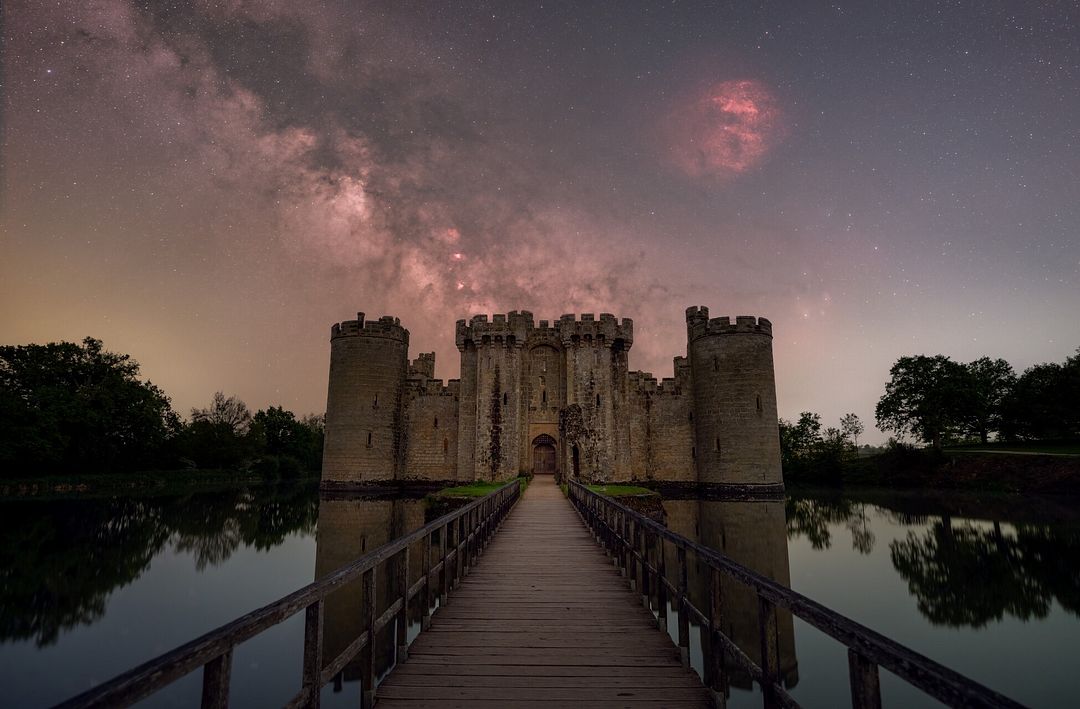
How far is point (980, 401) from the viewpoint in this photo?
135 feet

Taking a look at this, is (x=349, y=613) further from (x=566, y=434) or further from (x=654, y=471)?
(x=654, y=471)

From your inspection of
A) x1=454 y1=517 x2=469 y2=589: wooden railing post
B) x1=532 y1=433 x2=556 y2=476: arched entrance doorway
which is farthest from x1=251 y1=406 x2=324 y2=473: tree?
x1=454 y1=517 x2=469 y2=589: wooden railing post

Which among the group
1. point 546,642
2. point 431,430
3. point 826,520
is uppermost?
point 431,430

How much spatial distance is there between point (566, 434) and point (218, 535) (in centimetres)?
1734

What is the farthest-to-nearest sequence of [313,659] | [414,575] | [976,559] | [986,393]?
1. [986,393]
2. [976,559]
3. [414,575]
4. [313,659]

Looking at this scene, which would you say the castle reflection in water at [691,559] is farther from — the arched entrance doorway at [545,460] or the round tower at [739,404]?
the arched entrance doorway at [545,460]

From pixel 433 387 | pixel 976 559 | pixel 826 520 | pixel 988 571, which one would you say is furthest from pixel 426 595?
pixel 433 387

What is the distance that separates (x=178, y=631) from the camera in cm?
1047

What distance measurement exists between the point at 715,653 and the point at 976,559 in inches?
655

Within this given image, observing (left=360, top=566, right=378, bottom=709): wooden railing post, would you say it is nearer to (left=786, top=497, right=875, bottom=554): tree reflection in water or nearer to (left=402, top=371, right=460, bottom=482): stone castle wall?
(left=786, top=497, right=875, bottom=554): tree reflection in water

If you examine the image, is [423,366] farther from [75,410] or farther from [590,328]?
[75,410]

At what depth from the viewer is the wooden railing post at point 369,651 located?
12.5 ft

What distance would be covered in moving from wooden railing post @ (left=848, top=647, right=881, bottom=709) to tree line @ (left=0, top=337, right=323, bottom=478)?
47352 mm

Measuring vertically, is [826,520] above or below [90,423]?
below
